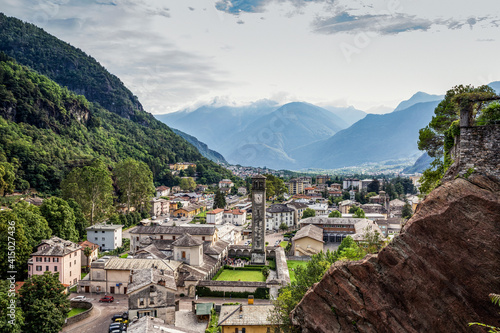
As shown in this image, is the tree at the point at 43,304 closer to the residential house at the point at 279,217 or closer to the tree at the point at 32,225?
Answer: the tree at the point at 32,225

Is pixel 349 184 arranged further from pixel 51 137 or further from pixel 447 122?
pixel 447 122

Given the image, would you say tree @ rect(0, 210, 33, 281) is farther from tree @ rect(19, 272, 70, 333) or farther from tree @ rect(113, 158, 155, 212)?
tree @ rect(113, 158, 155, 212)

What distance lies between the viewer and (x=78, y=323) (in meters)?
33.5

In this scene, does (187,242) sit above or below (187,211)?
above

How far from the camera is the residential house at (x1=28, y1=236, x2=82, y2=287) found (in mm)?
41219

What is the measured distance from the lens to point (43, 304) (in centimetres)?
2964

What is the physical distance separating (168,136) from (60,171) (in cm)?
10503

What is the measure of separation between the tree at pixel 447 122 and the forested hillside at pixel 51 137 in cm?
8008

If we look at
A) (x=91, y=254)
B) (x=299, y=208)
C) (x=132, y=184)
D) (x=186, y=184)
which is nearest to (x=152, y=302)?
(x=91, y=254)

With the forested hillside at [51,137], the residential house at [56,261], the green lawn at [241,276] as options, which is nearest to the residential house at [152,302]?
the residential house at [56,261]

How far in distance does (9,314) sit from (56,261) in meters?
16.0

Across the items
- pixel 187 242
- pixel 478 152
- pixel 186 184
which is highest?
pixel 478 152

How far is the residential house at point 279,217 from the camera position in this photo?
84.6m

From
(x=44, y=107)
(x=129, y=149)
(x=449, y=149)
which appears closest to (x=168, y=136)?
(x=129, y=149)
